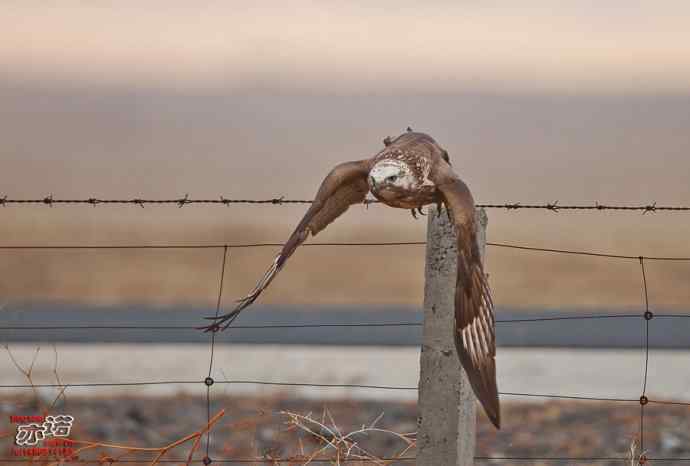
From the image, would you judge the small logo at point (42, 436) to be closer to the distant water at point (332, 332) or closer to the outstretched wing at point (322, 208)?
the outstretched wing at point (322, 208)

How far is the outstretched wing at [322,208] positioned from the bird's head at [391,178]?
22cm

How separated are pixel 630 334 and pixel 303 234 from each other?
26654 millimetres

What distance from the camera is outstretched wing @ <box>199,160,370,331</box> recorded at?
15.1 ft

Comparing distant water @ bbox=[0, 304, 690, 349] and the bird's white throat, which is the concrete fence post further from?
distant water @ bbox=[0, 304, 690, 349]

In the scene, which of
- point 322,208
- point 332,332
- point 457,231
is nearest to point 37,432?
point 322,208

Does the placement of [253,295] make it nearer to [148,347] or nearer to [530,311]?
[148,347]

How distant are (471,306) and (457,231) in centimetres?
29

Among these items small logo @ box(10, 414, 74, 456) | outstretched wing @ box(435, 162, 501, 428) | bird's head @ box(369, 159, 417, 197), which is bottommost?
small logo @ box(10, 414, 74, 456)

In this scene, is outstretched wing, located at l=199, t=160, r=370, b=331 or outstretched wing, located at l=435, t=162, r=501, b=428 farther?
outstretched wing, located at l=199, t=160, r=370, b=331

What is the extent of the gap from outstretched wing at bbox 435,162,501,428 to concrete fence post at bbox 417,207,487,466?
0.38 metres

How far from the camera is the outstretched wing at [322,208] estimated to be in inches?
181

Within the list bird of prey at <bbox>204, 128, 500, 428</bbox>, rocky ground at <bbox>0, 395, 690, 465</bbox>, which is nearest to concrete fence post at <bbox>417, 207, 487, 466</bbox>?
bird of prey at <bbox>204, 128, 500, 428</bbox>

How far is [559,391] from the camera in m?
15.0

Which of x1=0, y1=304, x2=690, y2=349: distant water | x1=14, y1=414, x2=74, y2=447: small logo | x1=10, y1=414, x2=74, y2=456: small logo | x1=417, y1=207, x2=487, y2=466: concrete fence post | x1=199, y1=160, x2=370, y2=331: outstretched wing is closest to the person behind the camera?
x1=199, y1=160, x2=370, y2=331: outstretched wing
